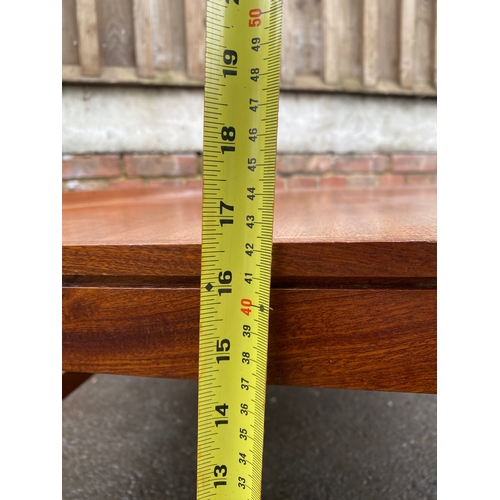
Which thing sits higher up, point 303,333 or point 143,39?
point 143,39

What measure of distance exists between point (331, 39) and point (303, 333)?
4.02 ft

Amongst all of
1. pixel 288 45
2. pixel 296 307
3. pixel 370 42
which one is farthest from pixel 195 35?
pixel 296 307

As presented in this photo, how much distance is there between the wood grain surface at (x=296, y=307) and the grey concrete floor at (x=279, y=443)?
1.31ft

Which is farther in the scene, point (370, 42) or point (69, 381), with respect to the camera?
point (370, 42)

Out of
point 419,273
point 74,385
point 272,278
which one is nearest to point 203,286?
point 272,278

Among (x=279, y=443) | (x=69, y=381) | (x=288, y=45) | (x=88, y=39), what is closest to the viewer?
(x=69, y=381)

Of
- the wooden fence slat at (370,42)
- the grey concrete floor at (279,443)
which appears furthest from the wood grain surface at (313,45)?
the grey concrete floor at (279,443)

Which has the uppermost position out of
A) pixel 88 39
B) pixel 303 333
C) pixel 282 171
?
pixel 88 39

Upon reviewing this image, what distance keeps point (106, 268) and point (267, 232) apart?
0.53 feet

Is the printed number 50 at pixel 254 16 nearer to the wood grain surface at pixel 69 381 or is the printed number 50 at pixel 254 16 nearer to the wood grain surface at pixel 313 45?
the wood grain surface at pixel 69 381

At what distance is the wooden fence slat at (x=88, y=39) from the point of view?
114cm

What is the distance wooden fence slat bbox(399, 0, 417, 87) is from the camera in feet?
4.37

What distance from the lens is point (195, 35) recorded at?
3.98 feet

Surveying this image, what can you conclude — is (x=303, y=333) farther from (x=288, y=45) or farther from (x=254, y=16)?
(x=288, y=45)
